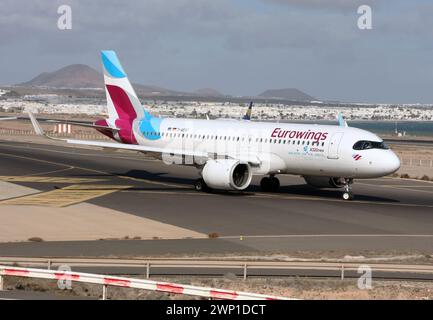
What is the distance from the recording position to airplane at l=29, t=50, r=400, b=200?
49006mm

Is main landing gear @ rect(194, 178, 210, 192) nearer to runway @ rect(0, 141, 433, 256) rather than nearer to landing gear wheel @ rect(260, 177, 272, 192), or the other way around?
runway @ rect(0, 141, 433, 256)

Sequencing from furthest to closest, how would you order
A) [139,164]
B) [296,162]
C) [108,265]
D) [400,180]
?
[139,164] < [400,180] < [296,162] < [108,265]

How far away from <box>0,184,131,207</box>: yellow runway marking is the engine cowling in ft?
22.3

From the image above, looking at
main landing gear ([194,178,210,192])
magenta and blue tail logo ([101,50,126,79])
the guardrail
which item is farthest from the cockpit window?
magenta and blue tail logo ([101,50,126,79])

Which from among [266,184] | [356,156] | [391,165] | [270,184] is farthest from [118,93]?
[391,165]

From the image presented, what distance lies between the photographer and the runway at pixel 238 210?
33500 mm

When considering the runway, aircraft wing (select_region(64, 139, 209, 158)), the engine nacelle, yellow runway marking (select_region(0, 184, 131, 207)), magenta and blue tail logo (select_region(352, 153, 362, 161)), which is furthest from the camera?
aircraft wing (select_region(64, 139, 209, 158))

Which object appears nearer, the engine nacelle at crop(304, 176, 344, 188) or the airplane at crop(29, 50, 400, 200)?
the airplane at crop(29, 50, 400, 200)

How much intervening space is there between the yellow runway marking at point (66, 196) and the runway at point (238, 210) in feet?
0.20

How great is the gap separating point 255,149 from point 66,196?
1269 cm

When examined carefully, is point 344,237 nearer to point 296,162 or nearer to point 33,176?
point 296,162

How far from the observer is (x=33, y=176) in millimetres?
63844

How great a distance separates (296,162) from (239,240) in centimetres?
1683
